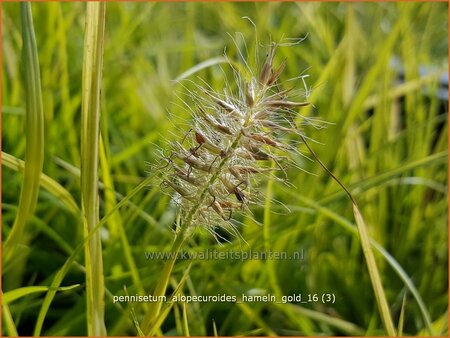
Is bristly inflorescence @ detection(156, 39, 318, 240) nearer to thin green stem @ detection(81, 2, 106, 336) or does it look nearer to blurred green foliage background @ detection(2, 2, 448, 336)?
thin green stem @ detection(81, 2, 106, 336)

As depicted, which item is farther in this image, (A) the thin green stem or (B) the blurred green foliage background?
(B) the blurred green foliage background

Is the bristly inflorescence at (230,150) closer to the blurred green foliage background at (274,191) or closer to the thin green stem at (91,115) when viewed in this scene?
the thin green stem at (91,115)

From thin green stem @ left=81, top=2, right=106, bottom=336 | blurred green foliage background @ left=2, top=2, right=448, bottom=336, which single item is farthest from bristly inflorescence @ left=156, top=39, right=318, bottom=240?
blurred green foliage background @ left=2, top=2, right=448, bottom=336

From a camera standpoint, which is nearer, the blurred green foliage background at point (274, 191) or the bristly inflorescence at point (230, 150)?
the bristly inflorescence at point (230, 150)

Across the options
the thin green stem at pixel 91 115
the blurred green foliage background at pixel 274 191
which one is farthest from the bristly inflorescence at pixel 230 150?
the blurred green foliage background at pixel 274 191

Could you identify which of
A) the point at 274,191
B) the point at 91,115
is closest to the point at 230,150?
the point at 91,115
